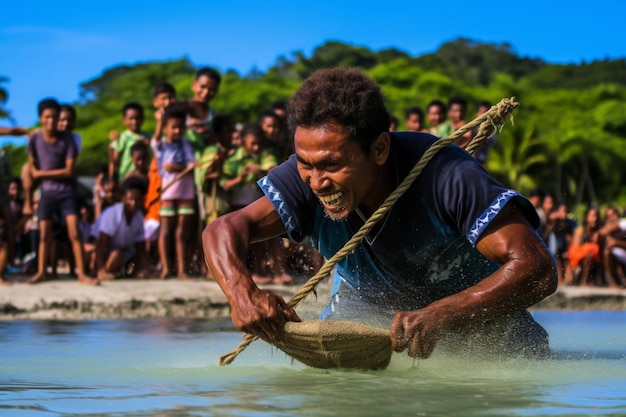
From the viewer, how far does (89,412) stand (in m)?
3.06

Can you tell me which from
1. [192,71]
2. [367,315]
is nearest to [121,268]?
[367,315]

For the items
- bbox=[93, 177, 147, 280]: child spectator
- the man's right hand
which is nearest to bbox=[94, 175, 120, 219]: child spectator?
bbox=[93, 177, 147, 280]: child spectator

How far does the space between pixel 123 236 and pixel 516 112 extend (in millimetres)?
37367

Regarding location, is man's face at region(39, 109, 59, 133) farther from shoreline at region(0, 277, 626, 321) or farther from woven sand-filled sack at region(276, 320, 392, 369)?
woven sand-filled sack at region(276, 320, 392, 369)

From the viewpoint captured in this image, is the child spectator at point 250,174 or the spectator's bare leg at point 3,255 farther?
the child spectator at point 250,174

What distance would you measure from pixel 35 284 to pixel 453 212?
5.19 m

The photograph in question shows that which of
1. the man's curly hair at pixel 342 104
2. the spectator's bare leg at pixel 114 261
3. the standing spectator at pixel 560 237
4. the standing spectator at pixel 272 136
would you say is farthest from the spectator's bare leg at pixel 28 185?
the man's curly hair at pixel 342 104

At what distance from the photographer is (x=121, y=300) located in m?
7.79

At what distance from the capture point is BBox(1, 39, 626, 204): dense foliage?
43034mm

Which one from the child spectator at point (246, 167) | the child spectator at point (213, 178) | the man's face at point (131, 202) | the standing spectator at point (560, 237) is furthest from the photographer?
the standing spectator at point (560, 237)

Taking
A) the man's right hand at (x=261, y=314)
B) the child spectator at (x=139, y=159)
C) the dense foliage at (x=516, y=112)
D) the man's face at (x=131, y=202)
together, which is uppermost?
the dense foliage at (x=516, y=112)

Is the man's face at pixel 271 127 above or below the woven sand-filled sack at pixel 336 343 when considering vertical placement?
above

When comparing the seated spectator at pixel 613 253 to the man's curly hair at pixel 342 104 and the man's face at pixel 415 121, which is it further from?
the man's curly hair at pixel 342 104

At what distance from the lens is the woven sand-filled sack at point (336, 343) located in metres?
3.58
